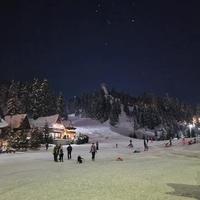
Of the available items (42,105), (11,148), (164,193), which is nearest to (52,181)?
(164,193)

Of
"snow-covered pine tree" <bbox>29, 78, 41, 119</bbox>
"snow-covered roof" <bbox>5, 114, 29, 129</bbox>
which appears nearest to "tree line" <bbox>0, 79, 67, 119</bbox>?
"snow-covered pine tree" <bbox>29, 78, 41, 119</bbox>

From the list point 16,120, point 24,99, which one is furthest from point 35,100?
point 16,120

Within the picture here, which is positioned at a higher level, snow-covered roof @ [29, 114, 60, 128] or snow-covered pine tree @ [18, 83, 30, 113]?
snow-covered pine tree @ [18, 83, 30, 113]

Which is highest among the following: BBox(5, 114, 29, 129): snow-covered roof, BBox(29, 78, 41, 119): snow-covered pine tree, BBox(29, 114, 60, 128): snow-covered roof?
BBox(29, 78, 41, 119): snow-covered pine tree

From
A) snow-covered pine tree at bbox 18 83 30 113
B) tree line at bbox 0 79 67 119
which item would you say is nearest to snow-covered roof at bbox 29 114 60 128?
tree line at bbox 0 79 67 119

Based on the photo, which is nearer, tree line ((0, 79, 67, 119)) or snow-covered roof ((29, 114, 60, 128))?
snow-covered roof ((29, 114, 60, 128))

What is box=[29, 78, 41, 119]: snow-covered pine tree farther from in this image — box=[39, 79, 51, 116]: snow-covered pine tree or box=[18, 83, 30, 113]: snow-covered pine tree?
box=[18, 83, 30, 113]: snow-covered pine tree

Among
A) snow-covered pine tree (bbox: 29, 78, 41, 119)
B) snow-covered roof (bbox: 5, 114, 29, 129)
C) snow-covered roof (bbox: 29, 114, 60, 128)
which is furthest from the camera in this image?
snow-covered pine tree (bbox: 29, 78, 41, 119)

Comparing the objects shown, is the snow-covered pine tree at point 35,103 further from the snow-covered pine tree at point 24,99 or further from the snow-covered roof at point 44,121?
the snow-covered roof at point 44,121

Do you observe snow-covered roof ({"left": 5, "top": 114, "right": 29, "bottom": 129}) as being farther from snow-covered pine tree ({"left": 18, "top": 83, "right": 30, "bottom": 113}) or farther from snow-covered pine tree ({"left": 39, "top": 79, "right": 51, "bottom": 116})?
snow-covered pine tree ({"left": 18, "top": 83, "right": 30, "bottom": 113})

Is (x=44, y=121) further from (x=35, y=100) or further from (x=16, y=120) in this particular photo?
(x=16, y=120)

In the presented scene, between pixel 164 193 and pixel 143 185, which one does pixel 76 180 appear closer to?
pixel 143 185

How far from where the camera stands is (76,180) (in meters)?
26.2

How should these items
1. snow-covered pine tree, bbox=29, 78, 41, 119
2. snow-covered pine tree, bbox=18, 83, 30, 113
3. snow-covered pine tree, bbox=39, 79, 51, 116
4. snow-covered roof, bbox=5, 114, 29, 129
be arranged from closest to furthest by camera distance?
snow-covered roof, bbox=5, 114, 29, 129 → snow-covered pine tree, bbox=29, 78, 41, 119 → snow-covered pine tree, bbox=39, 79, 51, 116 → snow-covered pine tree, bbox=18, 83, 30, 113
